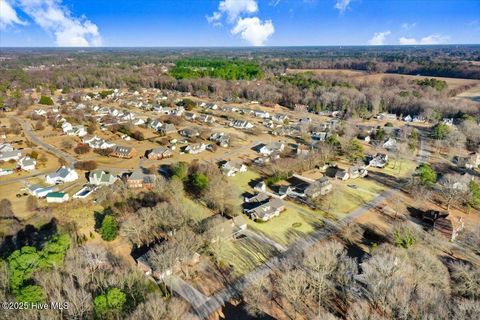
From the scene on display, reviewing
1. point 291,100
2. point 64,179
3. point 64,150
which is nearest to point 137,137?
point 64,150

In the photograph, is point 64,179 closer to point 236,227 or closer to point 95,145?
point 95,145

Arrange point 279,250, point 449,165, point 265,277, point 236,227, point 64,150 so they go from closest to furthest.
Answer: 1. point 265,277
2. point 279,250
3. point 236,227
4. point 449,165
5. point 64,150

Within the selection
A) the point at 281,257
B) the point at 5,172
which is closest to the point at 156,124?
the point at 5,172

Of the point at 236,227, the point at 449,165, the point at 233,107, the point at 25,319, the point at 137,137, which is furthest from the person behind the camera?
the point at 233,107

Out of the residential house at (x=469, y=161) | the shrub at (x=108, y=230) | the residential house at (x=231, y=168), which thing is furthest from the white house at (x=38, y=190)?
the residential house at (x=469, y=161)

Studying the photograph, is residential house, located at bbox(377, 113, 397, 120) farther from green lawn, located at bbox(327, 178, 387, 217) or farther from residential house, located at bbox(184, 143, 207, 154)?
residential house, located at bbox(184, 143, 207, 154)

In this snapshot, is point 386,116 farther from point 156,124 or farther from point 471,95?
point 156,124
